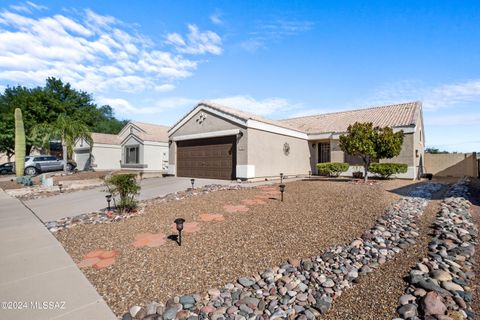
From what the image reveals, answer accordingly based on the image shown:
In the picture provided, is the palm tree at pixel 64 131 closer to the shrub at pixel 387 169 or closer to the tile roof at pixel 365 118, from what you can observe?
the tile roof at pixel 365 118

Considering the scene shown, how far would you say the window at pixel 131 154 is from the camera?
24.7 metres

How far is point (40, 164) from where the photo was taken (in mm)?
23672

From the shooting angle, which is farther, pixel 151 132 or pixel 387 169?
pixel 151 132

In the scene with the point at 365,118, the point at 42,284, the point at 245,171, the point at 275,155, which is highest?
the point at 365,118

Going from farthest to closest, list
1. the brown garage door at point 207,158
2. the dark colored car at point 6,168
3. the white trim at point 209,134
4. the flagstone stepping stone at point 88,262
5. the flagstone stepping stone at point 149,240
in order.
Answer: the dark colored car at point 6,168
the brown garage door at point 207,158
the white trim at point 209,134
the flagstone stepping stone at point 149,240
the flagstone stepping stone at point 88,262

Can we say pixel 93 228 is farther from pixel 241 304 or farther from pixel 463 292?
pixel 463 292

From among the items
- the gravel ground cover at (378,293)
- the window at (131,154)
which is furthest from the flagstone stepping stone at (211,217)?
the window at (131,154)

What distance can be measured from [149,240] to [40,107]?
117 feet

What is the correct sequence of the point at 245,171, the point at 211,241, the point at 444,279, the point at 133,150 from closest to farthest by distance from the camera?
the point at 444,279 → the point at 211,241 → the point at 245,171 → the point at 133,150

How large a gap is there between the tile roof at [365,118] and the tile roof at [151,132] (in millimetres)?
13170

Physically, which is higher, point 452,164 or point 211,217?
point 452,164

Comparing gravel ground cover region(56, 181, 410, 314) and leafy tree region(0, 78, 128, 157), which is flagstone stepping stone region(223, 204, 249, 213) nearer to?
gravel ground cover region(56, 181, 410, 314)

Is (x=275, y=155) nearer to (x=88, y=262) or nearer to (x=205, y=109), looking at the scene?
(x=205, y=109)

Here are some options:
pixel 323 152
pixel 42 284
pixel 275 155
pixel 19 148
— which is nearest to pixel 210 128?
pixel 275 155
